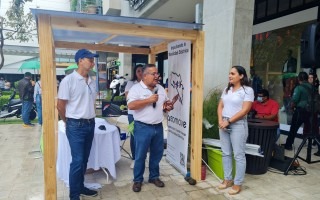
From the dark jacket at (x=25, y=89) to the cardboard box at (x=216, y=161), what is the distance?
673 centimetres

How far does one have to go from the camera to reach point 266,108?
486 centimetres

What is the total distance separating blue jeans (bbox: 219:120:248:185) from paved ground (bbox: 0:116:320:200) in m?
0.33

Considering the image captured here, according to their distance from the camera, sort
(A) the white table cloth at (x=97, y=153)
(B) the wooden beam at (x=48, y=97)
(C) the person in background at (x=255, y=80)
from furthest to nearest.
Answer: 1. (C) the person in background at (x=255, y=80)
2. (A) the white table cloth at (x=97, y=153)
3. (B) the wooden beam at (x=48, y=97)

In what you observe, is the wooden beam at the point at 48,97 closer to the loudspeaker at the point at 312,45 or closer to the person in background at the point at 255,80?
the loudspeaker at the point at 312,45

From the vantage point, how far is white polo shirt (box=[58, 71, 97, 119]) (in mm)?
2975

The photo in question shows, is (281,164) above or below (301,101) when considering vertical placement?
below

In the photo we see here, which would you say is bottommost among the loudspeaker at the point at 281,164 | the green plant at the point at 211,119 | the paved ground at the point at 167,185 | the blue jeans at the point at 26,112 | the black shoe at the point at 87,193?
the paved ground at the point at 167,185

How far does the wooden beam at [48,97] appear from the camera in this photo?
2.88m

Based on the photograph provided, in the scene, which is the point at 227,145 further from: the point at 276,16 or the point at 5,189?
the point at 276,16

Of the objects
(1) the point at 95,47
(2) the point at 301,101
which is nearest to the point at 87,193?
(1) the point at 95,47

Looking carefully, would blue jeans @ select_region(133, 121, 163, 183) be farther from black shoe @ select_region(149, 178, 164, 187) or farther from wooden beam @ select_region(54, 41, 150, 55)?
wooden beam @ select_region(54, 41, 150, 55)

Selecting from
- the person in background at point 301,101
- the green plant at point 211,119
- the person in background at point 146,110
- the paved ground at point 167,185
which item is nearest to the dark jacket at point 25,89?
the paved ground at point 167,185

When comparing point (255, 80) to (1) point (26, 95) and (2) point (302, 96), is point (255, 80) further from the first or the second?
(1) point (26, 95)

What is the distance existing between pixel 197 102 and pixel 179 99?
368 mm
